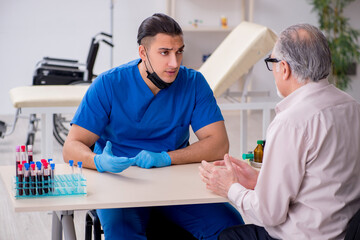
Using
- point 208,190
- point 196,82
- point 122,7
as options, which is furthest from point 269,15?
point 208,190

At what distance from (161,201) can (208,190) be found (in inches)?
6.8

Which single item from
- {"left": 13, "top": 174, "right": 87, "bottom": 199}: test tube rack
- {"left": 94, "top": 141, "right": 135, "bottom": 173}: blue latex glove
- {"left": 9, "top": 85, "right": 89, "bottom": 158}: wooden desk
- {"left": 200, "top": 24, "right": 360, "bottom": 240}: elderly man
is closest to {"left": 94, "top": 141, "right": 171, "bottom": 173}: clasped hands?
{"left": 94, "top": 141, "right": 135, "bottom": 173}: blue latex glove

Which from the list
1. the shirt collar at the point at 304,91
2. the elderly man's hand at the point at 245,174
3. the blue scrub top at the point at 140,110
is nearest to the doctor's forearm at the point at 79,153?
the blue scrub top at the point at 140,110

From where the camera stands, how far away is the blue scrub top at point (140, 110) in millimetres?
2074

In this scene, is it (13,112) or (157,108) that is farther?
(13,112)

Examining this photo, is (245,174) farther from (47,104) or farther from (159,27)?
(47,104)

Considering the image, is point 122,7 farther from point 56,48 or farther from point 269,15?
point 269,15

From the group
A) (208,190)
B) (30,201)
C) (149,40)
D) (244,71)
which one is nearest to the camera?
(30,201)

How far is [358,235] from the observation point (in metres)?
1.40

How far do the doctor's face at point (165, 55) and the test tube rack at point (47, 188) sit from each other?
0.62 m

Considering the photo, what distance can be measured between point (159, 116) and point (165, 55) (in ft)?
0.75

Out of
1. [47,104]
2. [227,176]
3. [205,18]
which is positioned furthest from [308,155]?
[205,18]

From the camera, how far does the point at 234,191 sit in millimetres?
1587

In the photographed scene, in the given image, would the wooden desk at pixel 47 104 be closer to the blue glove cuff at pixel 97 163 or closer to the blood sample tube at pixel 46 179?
the blue glove cuff at pixel 97 163
